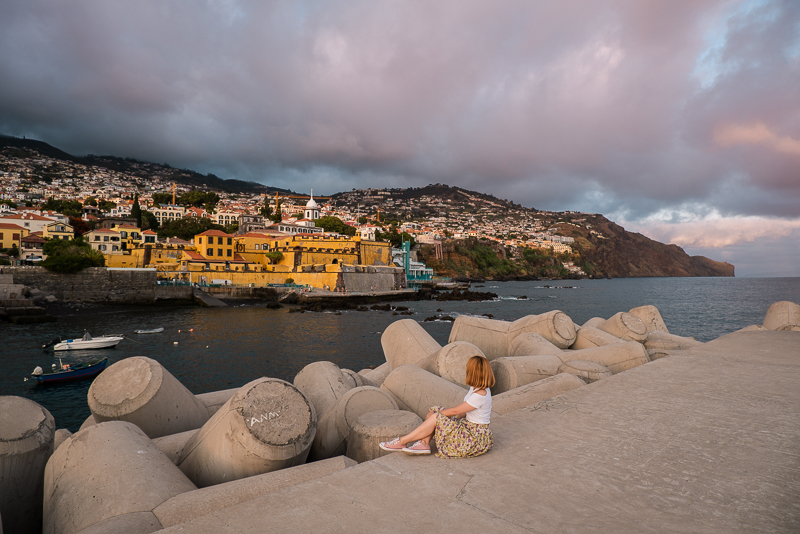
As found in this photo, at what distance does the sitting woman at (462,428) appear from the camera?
10.7 feet

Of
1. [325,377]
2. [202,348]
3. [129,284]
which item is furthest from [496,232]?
[325,377]

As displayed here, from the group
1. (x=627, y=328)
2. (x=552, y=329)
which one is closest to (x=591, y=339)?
(x=552, y=329)

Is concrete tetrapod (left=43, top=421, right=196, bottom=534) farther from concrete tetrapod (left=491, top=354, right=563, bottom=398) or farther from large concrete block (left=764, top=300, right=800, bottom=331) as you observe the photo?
large concrete block (left=764, top=300, right=800, bottom=331)

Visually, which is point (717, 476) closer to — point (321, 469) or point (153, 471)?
point (321, 469)

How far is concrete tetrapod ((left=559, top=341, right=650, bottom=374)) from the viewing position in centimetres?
789

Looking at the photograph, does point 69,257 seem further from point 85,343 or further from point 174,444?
point 174,444

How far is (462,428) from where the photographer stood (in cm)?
326

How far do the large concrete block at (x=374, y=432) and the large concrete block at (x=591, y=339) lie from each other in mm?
7026

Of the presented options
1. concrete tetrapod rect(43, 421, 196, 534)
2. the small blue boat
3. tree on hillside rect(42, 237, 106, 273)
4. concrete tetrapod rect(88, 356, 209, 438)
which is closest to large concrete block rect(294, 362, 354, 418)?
concrete tetrapod rect(88, 356, 209, 438)

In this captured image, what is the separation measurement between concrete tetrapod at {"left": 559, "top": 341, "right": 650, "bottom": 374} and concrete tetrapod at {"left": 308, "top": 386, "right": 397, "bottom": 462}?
167 inches

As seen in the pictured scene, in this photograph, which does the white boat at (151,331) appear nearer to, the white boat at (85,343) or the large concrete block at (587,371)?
the white boat at (85,343)

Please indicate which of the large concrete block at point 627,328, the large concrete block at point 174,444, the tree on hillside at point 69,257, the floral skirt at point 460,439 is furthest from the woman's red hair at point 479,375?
the tree on hillside at point 69,257

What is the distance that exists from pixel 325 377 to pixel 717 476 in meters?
5.00

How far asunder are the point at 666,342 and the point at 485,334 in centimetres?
422
